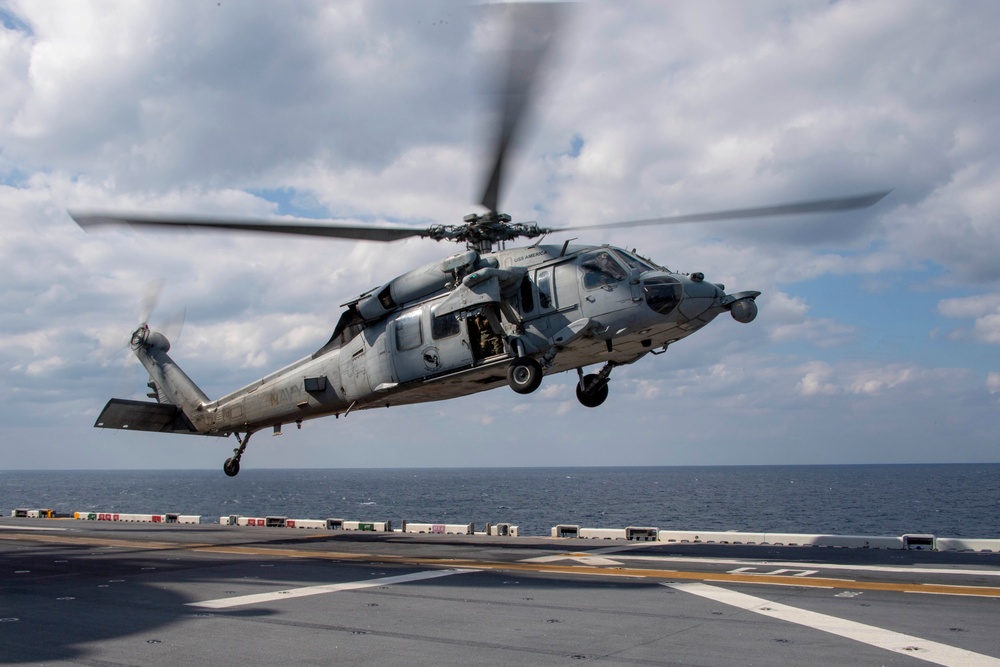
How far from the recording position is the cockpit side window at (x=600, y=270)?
1623cm

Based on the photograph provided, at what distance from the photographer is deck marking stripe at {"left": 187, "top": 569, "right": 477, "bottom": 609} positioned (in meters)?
11.2

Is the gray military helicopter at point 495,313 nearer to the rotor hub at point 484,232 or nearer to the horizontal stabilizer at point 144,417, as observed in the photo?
the rotor hub at point 484,232

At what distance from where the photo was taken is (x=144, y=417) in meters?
23.4

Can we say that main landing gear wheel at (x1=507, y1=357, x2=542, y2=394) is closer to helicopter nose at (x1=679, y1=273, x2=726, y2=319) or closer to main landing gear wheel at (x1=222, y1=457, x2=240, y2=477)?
helicopter nose at (x1=679, y1=273, x2=726, y2=319)

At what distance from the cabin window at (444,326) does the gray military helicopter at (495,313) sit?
0.09ft

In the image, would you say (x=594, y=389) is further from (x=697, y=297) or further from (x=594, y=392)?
(x=697, y=297)

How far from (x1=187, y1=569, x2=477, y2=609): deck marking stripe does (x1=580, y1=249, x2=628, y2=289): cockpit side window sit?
605 centimetres

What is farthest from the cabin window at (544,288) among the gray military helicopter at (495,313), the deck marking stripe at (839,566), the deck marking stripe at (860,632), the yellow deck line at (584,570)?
the deck marking stripe at (860,632)

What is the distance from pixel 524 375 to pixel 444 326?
7.37ft

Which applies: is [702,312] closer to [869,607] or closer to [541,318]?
[541,318]

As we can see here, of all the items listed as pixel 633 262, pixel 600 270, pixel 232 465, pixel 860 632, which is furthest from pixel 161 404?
pixel 860 632

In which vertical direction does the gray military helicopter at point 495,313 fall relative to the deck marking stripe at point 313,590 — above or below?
above

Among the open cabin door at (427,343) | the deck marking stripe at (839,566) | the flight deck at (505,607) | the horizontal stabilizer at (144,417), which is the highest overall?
the open cabin door at (427,343)

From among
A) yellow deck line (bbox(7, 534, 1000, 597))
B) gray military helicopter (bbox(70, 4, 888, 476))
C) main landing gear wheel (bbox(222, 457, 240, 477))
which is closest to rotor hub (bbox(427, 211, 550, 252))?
gray military helicopter (bbox(70, 4, 888, 476))
